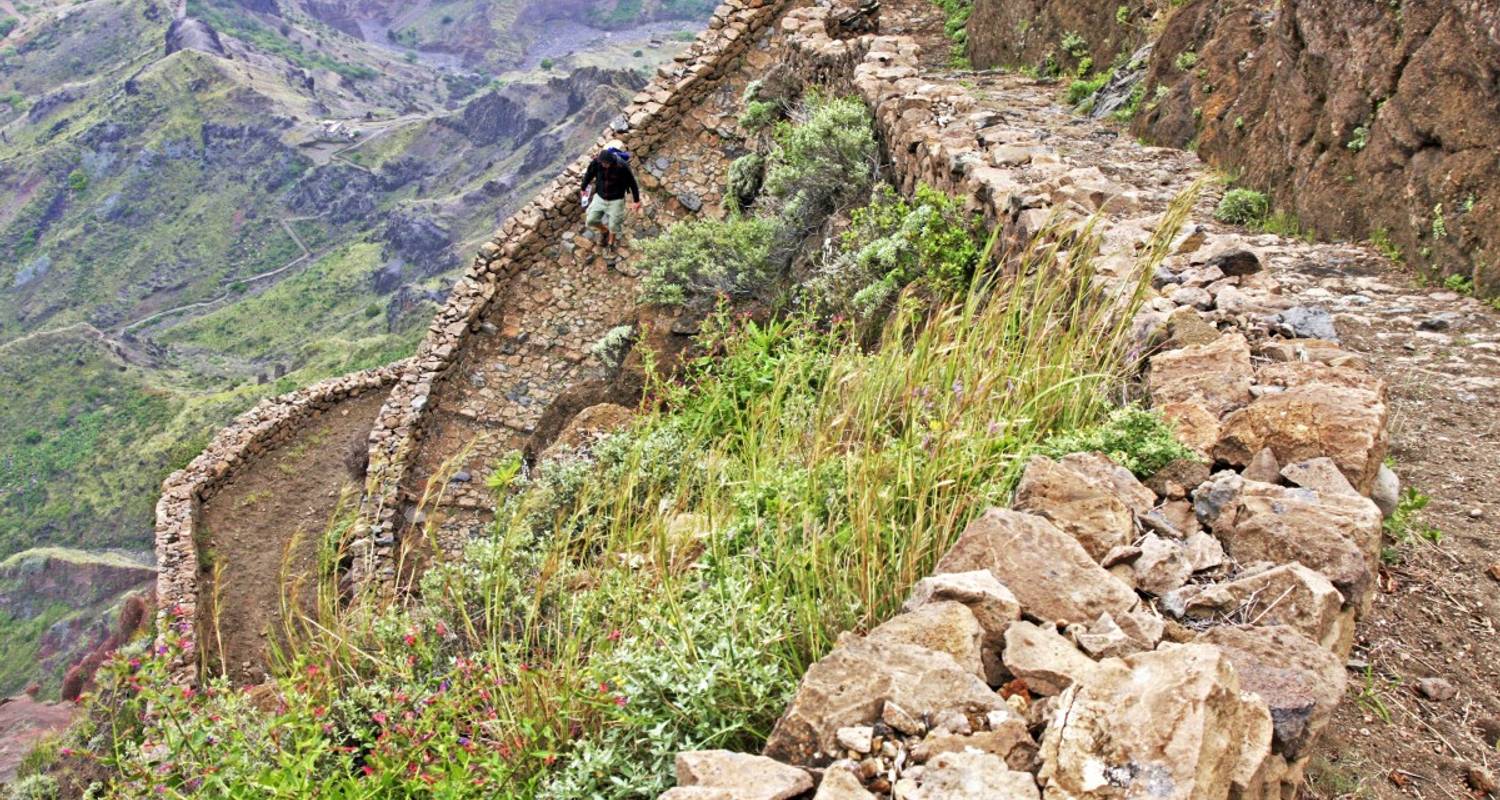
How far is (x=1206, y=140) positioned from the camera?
22.7 ft

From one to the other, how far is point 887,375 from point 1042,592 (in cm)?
148

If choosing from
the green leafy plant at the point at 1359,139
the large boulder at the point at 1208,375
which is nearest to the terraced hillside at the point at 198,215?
the green leafy plant at the point at 1359,139

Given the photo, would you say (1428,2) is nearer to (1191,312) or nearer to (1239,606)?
(1191,312)

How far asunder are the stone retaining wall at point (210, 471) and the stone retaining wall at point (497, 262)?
324 cm

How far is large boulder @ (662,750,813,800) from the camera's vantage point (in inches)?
81.0

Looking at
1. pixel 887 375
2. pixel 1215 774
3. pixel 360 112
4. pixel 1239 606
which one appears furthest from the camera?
pixel 360 112

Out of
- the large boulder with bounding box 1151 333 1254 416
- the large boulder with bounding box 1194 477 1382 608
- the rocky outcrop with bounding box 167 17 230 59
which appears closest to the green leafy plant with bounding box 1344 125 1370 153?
the large boulder with bounding box 1151 333 1254 416

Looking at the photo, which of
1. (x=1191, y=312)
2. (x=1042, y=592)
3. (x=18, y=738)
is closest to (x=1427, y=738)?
(x=1042, y=592)

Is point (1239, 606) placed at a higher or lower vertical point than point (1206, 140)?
lower

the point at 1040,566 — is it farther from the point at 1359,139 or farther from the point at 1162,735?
the point at 1359,139

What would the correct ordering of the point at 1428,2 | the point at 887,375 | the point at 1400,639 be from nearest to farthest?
the point at 1400,639
the point at 887,375
the point at 1428,2

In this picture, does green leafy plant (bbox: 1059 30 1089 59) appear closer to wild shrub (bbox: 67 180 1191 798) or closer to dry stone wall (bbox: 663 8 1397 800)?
wild shrub (bbox: 67 180 1191 798)

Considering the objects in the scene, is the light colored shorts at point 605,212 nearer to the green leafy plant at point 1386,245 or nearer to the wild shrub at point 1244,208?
the wild shrub at point 1244,208

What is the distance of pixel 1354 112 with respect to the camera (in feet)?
18.0
